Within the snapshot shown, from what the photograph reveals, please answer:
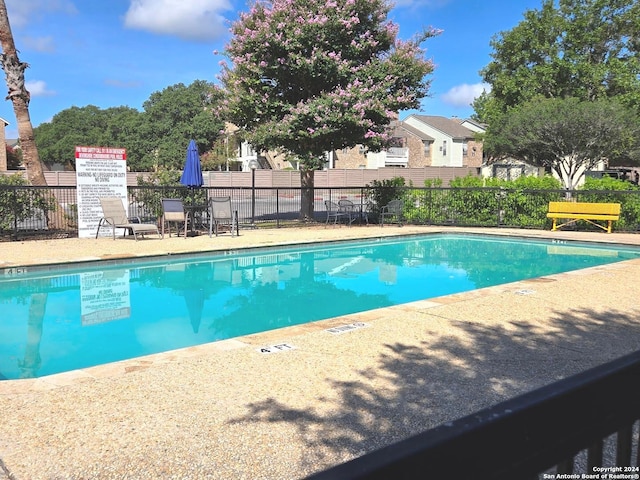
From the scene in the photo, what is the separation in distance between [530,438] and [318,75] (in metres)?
16.8

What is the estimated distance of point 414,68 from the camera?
56.7 ft

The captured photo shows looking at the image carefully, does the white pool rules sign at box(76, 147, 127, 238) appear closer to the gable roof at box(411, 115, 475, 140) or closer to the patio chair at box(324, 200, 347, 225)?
the patio chair at box(324, 200, 347, 225)

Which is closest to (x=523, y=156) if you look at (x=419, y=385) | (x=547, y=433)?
(x=419, y=385)

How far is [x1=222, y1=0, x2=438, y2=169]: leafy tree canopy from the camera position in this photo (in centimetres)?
1639

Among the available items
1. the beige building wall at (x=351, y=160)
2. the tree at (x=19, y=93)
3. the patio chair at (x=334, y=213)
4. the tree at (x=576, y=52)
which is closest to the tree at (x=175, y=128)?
the beige building wall at (x=351, y=160)

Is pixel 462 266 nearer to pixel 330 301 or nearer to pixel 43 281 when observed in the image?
pixel 330 301

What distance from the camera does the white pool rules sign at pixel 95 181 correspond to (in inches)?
560

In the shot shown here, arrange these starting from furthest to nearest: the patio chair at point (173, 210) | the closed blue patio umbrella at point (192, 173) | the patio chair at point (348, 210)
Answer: the patio chair at point (348, 210) → the closed blue patio umbrella at point (192, 173) → the patio chair at point (173, 210)

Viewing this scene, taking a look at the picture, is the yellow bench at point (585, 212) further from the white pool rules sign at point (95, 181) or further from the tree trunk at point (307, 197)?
the white pool rules sign at point (95, 181)

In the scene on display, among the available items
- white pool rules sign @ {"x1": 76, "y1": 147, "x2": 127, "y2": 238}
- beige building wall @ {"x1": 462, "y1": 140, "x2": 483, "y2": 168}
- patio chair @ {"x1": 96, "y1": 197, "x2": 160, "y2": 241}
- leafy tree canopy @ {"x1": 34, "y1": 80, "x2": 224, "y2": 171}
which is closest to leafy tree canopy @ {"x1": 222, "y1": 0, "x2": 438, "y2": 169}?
white pool rules sign @ {"x1": 76, "y1": 147, "x2": 127, "y2": 238}

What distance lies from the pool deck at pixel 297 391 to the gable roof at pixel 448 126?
48535 mm

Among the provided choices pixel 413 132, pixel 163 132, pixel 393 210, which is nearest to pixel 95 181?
pixel 393 210

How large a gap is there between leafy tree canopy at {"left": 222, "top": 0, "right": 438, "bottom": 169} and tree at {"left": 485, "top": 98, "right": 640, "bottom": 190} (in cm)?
1269

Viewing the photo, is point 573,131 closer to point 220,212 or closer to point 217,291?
point 220,212
